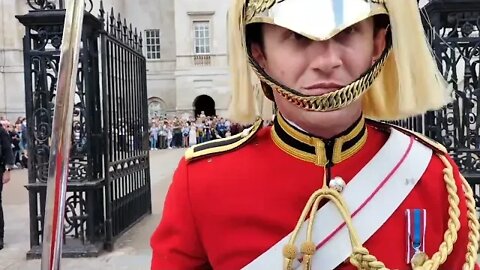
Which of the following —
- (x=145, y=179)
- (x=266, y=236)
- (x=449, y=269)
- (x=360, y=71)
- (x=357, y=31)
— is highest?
(x=357, y=31)

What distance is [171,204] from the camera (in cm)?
175

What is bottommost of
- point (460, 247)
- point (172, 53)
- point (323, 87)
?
point (460, 247)

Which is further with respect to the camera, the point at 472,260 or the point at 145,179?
the point at 145,179

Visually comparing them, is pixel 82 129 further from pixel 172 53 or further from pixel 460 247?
pixel 172 53

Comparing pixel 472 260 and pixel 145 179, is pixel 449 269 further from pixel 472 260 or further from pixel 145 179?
pixel 145 179

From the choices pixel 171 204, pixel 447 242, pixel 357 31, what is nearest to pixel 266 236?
pixel 171 204

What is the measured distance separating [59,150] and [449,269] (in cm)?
108

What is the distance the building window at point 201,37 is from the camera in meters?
36.5

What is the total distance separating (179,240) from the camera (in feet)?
5.57

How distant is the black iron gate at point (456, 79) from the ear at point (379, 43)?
4303mm

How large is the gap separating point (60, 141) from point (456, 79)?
16.2 ft

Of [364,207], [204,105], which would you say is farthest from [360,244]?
[204,105]

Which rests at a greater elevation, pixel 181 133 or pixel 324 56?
pixel 324 56

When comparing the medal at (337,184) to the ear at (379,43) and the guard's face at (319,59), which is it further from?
the ear at (379,43)
